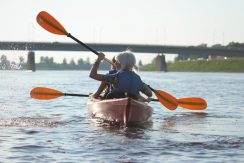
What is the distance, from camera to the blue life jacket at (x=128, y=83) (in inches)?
573

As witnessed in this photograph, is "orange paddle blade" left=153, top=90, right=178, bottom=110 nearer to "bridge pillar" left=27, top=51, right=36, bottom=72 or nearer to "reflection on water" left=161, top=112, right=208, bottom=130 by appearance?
"reflection on water" left=161, top=112, right=208, bottom=130

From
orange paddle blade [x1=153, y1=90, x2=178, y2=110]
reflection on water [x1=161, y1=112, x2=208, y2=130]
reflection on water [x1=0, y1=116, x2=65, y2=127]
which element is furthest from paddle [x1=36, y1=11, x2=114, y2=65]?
reflection on water [x1=161, y1=112, x2=208, y2=130]

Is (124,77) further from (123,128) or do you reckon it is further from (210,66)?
(210,66)

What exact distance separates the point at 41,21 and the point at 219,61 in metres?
144

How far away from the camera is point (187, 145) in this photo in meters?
12.1

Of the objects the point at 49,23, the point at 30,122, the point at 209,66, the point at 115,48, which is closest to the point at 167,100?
the point at 30,122

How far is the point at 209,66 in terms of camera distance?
527 ft

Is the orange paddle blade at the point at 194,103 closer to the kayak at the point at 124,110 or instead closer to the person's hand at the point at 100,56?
the kayak at the point at 124,110

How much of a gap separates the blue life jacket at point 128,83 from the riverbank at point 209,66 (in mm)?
135164

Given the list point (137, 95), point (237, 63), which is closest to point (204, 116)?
point (137, 95)

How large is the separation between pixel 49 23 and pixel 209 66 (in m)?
145

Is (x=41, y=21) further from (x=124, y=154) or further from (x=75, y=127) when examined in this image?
(x=124, y=154)

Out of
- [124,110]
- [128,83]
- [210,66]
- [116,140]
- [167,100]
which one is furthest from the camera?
[210,66]

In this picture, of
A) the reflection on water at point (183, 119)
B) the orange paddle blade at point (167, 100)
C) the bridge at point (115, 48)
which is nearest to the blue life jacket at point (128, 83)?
the reflection on water at point (183, 119)
